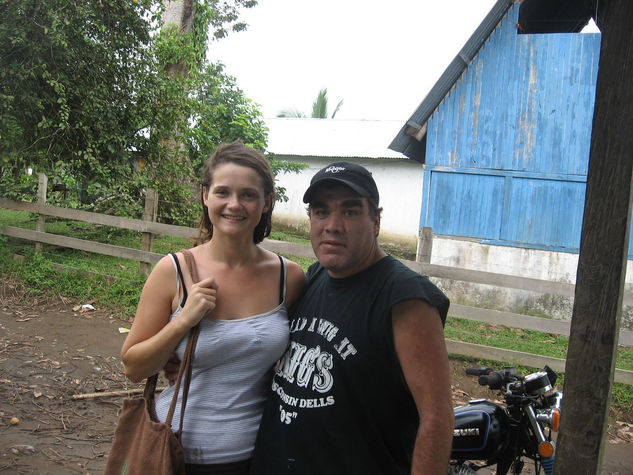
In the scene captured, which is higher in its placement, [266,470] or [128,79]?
[128,79]

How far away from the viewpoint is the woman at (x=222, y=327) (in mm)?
1832

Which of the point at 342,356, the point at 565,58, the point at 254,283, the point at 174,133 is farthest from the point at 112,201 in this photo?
the point at 565,58

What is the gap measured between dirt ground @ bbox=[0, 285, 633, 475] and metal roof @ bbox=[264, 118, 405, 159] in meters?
13.8

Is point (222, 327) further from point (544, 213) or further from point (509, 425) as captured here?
point (544, 213)

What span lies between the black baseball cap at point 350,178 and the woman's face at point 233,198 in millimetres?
291

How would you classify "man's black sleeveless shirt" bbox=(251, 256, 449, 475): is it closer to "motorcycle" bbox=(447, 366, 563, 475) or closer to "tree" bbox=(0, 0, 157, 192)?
"motorcycle" bbox=(447, 366, 563, 475)

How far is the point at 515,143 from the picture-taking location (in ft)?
34.9

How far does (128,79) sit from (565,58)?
860 cm

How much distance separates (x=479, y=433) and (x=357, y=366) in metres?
1.22

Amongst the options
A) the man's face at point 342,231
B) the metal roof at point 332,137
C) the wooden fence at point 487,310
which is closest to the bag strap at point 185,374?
the man's face at point 342,231

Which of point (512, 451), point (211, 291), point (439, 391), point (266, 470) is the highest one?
point (211, 291)

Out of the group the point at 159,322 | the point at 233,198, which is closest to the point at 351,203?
the point at 233,198

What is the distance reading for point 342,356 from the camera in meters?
1.63

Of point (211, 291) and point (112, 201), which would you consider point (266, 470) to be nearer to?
point (211, 291)
